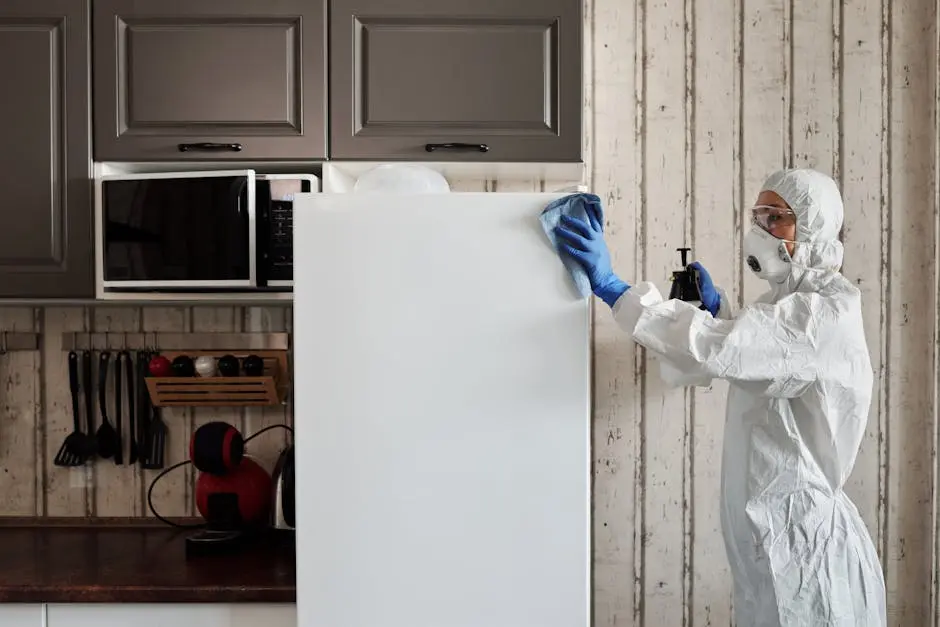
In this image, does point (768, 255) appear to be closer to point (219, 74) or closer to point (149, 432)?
point (219, 74)

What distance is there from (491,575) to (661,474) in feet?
3.06

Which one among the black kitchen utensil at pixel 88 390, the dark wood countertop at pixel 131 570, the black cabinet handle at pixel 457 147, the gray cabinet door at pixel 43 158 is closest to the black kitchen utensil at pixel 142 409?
the black kitchen utensil at pixel 88 390

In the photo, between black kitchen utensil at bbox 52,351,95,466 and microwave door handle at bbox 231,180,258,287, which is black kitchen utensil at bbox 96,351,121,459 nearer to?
black kitchen utensil at bbox 52,351,95,466

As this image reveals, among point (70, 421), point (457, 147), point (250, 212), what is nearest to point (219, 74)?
point (250, 212)

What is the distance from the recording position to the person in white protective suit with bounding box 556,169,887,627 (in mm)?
1693

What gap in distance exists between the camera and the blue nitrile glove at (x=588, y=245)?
60.6 inches

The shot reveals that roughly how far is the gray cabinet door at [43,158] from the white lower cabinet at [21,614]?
0.71 m

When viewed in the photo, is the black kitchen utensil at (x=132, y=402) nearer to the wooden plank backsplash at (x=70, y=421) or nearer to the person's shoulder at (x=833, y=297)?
the wooden plank backsplash at (x=70, y=421)

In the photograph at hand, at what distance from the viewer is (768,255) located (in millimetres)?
1881

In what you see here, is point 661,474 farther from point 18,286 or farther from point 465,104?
point 18,286

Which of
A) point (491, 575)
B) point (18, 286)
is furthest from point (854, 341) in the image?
point (18, 286)

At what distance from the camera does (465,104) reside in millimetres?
1986

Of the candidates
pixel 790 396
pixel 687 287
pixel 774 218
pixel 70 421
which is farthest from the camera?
pixel 70 421

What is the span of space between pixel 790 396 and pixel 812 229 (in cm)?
37
